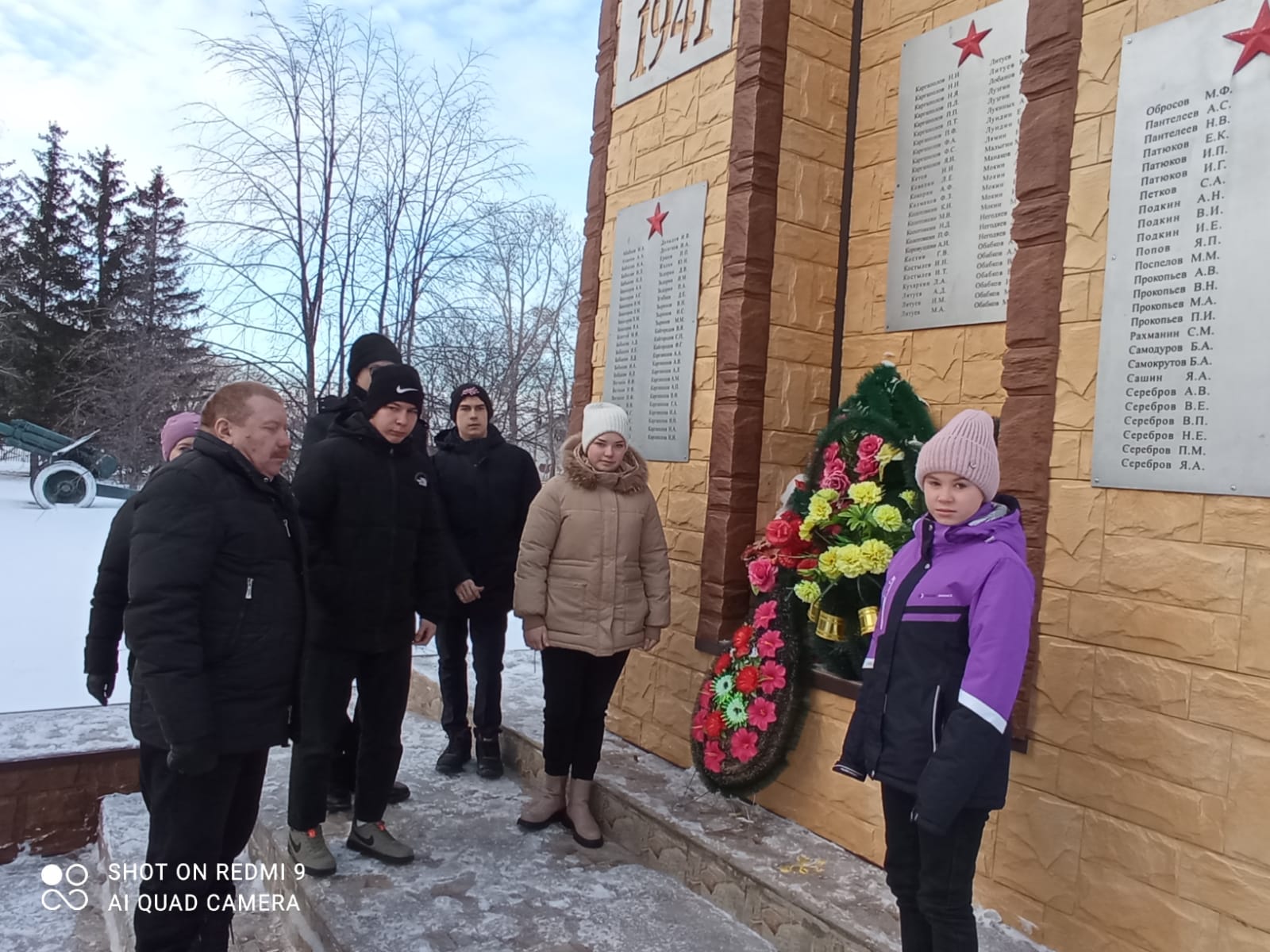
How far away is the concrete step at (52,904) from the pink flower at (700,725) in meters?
2.54

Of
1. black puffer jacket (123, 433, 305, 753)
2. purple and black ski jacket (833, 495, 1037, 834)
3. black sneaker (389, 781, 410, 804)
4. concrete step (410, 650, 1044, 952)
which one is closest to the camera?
purple and black ski jacket (833, 495, 1037, 834)

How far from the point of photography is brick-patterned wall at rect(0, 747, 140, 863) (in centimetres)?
408

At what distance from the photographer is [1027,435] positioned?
2777 mm

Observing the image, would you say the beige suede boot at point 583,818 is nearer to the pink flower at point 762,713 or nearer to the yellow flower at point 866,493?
the pink flower at point 762,713

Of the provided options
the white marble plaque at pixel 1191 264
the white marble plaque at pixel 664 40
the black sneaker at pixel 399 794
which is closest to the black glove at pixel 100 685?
the black sneaker at pixel 399 794

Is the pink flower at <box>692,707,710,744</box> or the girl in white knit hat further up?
the girl in white knit hat

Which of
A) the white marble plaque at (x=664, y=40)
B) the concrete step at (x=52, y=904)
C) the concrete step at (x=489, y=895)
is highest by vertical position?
the white marble plaque at (x=664, y=40)

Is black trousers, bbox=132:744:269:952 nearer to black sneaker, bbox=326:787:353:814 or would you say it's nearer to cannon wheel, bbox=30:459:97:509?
black sneaker, bbox=326:787:353:814

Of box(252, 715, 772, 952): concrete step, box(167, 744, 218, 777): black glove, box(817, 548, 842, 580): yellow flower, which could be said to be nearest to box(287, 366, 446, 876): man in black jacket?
box(252, 715, 772, 952): concrete step

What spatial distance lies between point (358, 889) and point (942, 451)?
2.43 metres

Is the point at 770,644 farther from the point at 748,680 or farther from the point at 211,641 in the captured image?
the point at 211,641

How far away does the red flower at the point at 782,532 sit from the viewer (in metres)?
3.51

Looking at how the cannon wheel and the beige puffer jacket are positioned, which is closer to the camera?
the beige puffer jacket

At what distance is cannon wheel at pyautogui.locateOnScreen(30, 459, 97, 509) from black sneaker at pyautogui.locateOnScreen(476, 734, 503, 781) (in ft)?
40.9
